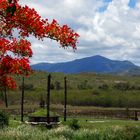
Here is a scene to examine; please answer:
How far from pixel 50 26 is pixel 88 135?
21.8 feet

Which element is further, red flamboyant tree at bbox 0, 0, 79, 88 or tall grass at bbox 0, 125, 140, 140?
tall grass at bbox 0, 125, 140, 140

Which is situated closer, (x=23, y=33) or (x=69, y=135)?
(x=23, y=33)

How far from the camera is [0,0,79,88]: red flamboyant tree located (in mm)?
→ 11961

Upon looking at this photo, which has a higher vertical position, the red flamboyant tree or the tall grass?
the red flamboyant tree

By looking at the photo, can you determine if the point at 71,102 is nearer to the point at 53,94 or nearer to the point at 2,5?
the point at 53,94

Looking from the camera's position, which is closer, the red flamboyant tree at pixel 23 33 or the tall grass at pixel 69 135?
the red flamboyant tree at pixel 23 33

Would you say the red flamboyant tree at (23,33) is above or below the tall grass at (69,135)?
above

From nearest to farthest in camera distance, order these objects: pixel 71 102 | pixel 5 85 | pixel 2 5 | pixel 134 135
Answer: pixel 2 5 → pixel 5 85 → pixel 134 135 → pixel 71 102

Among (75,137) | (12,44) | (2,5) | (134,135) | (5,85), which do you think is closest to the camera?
(2,5)

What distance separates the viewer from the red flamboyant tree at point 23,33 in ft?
39.2

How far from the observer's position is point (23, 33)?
41.2 feet

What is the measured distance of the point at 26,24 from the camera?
12164 mm

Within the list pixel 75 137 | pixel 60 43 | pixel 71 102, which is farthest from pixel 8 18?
pixel 71 102

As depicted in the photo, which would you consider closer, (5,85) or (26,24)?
(26,24)
